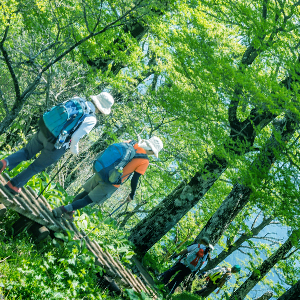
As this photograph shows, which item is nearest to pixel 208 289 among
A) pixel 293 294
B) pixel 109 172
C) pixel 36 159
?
pixel 293 294

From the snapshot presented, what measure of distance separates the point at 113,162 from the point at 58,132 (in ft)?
3.12

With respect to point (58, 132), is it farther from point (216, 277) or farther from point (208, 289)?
point (208, 289)

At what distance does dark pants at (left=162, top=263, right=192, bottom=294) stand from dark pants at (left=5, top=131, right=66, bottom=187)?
167 inches

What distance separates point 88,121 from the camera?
4051mm

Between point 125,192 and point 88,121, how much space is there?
23.2 feet

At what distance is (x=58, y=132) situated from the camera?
396 cm

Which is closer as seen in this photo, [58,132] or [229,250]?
[58,132]

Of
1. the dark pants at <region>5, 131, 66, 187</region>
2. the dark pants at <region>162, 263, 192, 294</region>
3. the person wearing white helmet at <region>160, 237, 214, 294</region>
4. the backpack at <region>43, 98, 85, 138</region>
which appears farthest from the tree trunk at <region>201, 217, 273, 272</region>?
the backpack at <region>43, 98, 85, 138</region>

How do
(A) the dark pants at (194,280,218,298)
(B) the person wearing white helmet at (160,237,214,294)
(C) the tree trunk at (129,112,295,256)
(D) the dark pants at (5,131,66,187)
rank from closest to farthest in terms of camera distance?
1. (D) the dark pants at (5,131,66,187)
2. (B) the person wearing white helmet at (160,237,214,294)
3. (C) the tree trunk at (129,112,295,256)
4. (A) the dark pants at (194,280,218,298)

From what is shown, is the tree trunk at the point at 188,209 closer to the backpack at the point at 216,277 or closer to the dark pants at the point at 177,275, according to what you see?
the dark pants at the point at 177,275

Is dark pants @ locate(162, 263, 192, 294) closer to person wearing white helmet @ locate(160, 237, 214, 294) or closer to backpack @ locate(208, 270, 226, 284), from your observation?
person wearing white helmet @ locate(160, 237, 214, 294)

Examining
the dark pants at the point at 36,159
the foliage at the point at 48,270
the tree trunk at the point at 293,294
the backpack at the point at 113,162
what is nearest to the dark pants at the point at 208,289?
the tree trunk at the point at 293,294

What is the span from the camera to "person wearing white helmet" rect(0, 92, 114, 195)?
3.92m

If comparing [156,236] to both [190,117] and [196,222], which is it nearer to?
[190,117]
